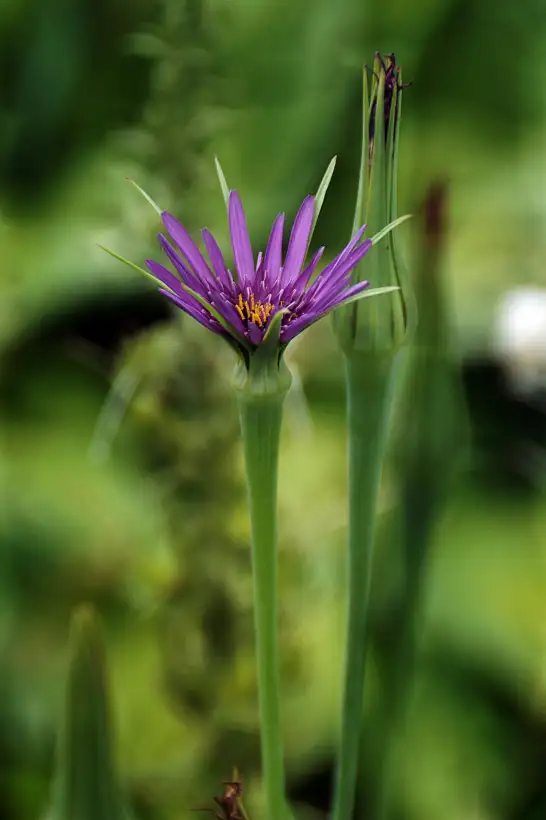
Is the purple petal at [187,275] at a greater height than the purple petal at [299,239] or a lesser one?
lesser

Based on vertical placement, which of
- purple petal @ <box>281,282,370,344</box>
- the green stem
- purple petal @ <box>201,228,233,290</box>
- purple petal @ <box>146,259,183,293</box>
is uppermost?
purple petal @ <box>201,228,233,290</box>

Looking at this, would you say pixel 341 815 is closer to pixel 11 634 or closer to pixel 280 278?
pixel 280 278

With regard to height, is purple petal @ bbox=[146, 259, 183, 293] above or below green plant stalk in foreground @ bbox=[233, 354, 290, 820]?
above

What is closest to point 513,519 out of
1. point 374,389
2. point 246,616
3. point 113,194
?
point 246,616

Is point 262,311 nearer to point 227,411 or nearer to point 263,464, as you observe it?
point 263,464

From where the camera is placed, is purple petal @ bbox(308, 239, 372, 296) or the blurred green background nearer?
purple petal @ bbox(308, 239, 372, 296)

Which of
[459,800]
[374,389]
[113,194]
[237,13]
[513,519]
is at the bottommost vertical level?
[459,800]
